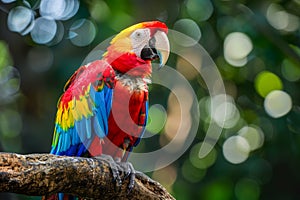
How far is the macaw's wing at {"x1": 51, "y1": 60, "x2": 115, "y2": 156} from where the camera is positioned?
2.06 m

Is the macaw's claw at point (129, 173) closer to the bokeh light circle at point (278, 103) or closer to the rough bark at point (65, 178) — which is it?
the rough bark at point (65, 178)

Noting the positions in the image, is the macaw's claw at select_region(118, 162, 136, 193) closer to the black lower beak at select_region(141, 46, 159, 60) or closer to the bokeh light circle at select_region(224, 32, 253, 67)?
the black lower beak at select_region(141, 46, 159, 60)

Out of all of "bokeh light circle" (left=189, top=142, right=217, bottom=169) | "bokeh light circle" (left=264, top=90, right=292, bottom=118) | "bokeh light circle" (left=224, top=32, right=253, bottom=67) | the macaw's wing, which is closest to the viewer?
the macaw's wing

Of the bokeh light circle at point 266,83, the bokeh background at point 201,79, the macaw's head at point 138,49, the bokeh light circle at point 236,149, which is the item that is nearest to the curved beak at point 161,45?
the macaw's head at point 138,49

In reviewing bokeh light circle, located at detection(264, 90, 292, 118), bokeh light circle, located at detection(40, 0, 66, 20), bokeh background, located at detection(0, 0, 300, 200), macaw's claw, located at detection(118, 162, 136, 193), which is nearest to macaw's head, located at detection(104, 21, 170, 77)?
macaw's claw, located at detection(118, 162, 136, 193)

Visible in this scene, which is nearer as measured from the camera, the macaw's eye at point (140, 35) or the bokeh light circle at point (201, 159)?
the macaw's eye at point (140, 35)

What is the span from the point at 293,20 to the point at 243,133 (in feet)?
2.89

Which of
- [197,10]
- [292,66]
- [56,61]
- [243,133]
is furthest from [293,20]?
[56,61]

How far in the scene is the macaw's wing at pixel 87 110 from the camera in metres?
2.06

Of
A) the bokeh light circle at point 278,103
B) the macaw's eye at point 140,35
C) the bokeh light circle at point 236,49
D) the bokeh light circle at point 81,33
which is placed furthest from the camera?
the bokeh light circle at point 236,49

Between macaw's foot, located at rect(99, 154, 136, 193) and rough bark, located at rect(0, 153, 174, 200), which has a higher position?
rough bark, located at rect(0, 153, 174, 200)

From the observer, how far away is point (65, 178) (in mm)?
1585

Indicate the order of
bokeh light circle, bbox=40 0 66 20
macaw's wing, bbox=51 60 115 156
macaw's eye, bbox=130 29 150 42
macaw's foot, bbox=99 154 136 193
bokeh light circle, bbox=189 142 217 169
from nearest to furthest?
macaw's foot, bbox=99 154 136 193 < macaw's wing, bbox=51 60 115 156 < macaw's eye, bbox=130 29 150 42 < bokeh light circle, bbox=40 0 66 20 < bokeh light circle, bbox=189 142 217 169

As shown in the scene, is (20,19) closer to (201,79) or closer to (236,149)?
(201,79)
